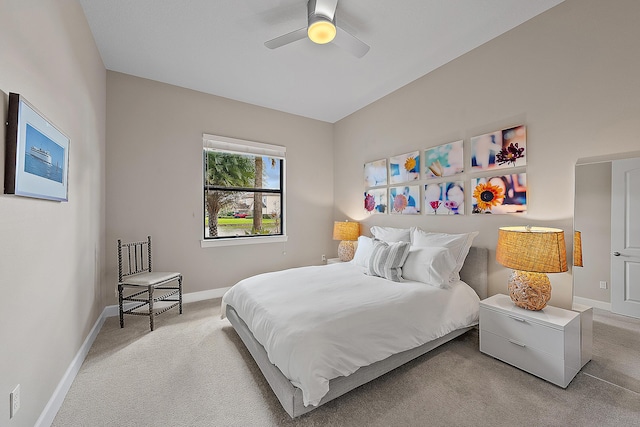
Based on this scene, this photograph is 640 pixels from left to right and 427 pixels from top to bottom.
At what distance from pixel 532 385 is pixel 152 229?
4.02 metres

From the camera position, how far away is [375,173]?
3922 mm

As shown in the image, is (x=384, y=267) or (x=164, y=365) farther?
(x=384, y=267)

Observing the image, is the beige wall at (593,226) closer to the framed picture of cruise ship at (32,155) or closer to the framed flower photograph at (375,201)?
the framed flower photograph at (375,201)

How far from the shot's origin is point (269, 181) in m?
4.29

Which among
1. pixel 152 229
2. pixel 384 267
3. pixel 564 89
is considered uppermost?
pixel 564 89

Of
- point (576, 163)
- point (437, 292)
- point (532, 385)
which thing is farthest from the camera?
point (437, 292)

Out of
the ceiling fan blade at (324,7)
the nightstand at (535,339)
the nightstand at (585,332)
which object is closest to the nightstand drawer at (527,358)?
the nightstand at (535,339)

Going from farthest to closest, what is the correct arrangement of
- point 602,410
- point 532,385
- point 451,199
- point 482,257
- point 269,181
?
point 269,181 → point 451,199 → point 482,257 → point 532,385 → point 602,410

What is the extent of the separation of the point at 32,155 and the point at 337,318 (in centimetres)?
190

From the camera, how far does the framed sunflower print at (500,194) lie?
7.91ft

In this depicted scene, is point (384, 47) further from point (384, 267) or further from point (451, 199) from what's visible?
point (384, 267)

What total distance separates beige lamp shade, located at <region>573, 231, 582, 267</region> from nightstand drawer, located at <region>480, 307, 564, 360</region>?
615mm

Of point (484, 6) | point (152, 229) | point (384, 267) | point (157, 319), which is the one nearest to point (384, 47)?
point (484, 6)

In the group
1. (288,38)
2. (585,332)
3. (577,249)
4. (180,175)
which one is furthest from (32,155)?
(585,332)
